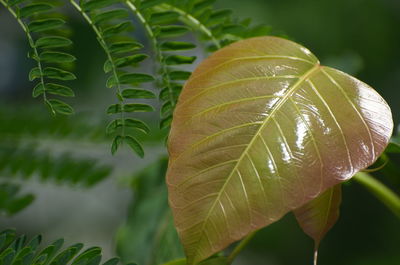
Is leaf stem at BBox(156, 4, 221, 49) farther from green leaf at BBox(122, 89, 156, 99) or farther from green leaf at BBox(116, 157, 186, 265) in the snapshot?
green leaf at BBox(116, 157, 186, 265)

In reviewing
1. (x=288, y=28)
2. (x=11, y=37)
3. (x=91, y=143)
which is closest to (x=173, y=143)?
(x=91, y=143)

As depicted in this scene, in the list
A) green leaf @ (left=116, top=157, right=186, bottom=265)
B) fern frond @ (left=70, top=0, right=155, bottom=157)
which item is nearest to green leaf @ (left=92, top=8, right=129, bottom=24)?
fern frond @ (left=70, top=0, right=155, bottom=157)

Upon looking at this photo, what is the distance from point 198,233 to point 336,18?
63.0 inches

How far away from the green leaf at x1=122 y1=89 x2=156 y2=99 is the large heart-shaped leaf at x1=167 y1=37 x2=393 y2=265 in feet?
0.17

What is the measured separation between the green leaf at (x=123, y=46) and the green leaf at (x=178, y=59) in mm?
25

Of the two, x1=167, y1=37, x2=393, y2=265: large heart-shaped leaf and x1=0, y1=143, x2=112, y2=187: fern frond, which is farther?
x1=0, y1=143, x2=112, y2=187: fern frond

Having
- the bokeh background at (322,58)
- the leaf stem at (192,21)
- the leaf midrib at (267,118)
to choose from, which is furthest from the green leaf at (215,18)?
the bokeh background at (322,58)

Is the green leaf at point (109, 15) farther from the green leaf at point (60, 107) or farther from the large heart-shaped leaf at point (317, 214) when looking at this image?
the large heart-shaped leaf at point (317, 214)

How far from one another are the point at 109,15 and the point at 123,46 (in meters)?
0.02

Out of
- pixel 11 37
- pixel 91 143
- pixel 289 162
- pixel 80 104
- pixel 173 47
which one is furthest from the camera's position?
pixel 11 37

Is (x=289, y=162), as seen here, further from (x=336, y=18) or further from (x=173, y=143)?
(x=336, y=18)

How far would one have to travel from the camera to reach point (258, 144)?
39 centimetres

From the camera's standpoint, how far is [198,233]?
1.23 ft

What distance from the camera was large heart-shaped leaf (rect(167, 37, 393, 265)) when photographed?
0.37 m
